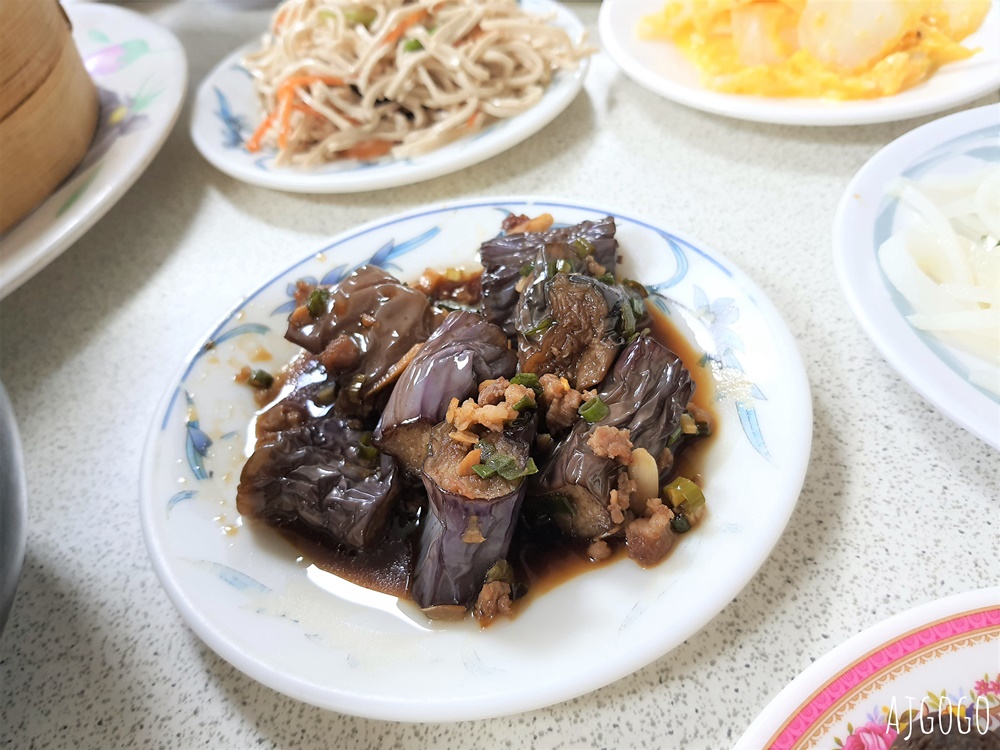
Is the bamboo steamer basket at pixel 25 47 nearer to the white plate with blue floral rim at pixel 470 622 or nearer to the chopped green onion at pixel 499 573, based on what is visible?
the white plate with blue floral rim at pixel 470 622

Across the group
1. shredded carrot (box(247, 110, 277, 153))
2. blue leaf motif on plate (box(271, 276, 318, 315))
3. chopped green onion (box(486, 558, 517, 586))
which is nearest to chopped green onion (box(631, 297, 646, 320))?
chopped green onion (box(486, 558, 517, 586))

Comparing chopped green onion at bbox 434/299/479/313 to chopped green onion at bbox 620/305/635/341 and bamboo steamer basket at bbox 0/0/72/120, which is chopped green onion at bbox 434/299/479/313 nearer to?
chopped green onion at bbox 620/305/635/341

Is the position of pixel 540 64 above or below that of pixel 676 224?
above

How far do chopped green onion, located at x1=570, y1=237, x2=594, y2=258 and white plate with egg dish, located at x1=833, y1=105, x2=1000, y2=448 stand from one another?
0.54 metres

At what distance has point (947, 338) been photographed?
55.3 inches

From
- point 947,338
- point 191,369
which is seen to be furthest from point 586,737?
point 191,369

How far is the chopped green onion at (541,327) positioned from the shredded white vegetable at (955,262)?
733 millimetres

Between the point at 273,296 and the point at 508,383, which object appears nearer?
the point at 508,383

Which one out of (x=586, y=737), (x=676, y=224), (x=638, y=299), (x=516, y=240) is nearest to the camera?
(x=586, y=737)

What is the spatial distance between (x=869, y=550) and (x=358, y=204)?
1.88 meters

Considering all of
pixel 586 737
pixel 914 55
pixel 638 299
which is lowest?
pixel 586 737

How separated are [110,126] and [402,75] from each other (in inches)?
41.9

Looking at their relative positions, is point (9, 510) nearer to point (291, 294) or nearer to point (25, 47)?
point (291, 294)

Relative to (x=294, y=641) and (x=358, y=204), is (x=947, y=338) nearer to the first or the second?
(x=294, y=641)
